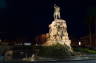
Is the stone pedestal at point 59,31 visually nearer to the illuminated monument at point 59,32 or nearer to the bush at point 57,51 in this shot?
the illuminated monument at point 59,32

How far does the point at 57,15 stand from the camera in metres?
44.2

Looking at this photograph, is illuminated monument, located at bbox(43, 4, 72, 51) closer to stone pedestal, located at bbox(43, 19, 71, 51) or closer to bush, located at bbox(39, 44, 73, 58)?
stone pedestal, located at bbox(43, 19, 71, 51)

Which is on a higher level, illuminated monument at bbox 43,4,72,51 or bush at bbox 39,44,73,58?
illuminated monument at bbox 43,4,72,51

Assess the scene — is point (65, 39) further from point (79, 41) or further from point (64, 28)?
point (79, 41)

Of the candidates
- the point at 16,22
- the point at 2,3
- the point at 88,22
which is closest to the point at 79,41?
the point at 88,22

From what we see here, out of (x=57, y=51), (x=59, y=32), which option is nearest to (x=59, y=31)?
(x=59, y=32)

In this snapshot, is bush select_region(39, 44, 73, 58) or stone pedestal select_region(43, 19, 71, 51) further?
stone pedestal select_region(43, 19, 71, 51)

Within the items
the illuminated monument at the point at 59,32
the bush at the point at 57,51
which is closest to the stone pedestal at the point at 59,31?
the illuminated monument at the point at 59,32

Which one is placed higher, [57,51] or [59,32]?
[59,32]

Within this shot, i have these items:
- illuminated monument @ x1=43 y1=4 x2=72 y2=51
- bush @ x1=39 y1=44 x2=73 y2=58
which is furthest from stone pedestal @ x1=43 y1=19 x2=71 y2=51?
bush @ x1=39 y1=44 x2=73 y2=58

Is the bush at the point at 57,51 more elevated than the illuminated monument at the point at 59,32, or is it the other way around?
the illuminated monument at the point at 59,32

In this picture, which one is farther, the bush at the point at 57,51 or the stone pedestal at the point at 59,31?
the stone pedestal at the point at 59,31

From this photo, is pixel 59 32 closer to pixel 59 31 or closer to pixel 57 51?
pixel 59 31

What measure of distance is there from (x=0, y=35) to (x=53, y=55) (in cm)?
6450
